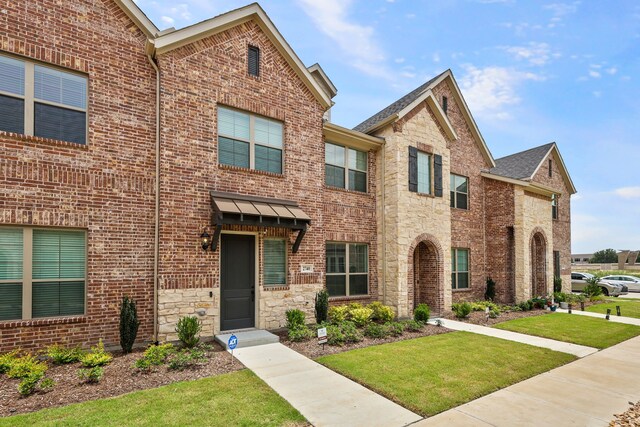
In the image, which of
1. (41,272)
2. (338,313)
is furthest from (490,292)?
(41,272)

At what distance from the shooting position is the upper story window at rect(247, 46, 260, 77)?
32.7 ft

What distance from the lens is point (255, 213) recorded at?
346 inches

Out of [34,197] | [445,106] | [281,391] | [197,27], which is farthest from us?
[445,106]

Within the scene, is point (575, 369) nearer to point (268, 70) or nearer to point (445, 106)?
point (268, 70)

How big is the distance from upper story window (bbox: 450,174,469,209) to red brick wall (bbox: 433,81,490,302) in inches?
7.0

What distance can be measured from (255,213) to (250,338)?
3085mm

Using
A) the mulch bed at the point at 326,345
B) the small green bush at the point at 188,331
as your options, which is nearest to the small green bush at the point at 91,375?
the small green bush at the point at 188,331

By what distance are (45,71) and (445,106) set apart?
14844 millimetres

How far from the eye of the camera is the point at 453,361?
24.8 feet

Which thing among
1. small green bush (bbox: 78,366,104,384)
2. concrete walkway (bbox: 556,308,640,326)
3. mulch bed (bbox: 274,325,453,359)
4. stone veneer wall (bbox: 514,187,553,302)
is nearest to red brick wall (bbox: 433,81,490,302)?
stone veneer wall (bbox: 514,187,553,302)

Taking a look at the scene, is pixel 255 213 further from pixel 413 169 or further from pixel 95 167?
pixel 413 169

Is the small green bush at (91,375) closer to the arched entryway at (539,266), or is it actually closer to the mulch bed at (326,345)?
the mulch bed at (326,345)

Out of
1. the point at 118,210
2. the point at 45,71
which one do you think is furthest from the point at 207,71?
the point at 118,210

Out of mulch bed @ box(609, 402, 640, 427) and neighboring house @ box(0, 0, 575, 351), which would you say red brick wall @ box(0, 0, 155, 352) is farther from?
mulch bed @ box(609, 402, 640, 427)
